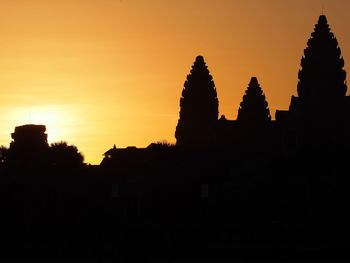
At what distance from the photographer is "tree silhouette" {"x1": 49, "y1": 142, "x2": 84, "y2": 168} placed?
2931 inches

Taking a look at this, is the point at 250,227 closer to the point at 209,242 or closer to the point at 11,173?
the point at 209,242

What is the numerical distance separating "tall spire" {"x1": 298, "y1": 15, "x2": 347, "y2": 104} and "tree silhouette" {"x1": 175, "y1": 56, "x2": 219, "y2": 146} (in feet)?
58.9

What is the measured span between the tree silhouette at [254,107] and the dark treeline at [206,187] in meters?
0.15

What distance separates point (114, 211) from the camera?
62625 millimetres

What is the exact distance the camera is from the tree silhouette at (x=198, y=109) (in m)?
112

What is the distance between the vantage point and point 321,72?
93438 millimetres

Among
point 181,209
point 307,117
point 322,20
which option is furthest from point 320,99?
point 181,209

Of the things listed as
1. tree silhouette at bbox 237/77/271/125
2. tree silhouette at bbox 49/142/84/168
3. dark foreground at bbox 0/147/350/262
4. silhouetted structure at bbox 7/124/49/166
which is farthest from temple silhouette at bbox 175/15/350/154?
silhouetted structure at bbox 7/124/49/166

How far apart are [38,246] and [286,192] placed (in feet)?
98.3

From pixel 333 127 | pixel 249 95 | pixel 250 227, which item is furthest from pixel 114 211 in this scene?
pixel 249 95

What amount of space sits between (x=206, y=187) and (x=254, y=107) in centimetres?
5057

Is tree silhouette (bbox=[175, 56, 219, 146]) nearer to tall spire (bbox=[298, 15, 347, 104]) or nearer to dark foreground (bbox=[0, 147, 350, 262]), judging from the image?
tall spire (bbox=[298, 15, 347, 104])

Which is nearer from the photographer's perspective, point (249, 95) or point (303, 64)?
point (303, 64)

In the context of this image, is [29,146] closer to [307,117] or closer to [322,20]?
[307,117]
